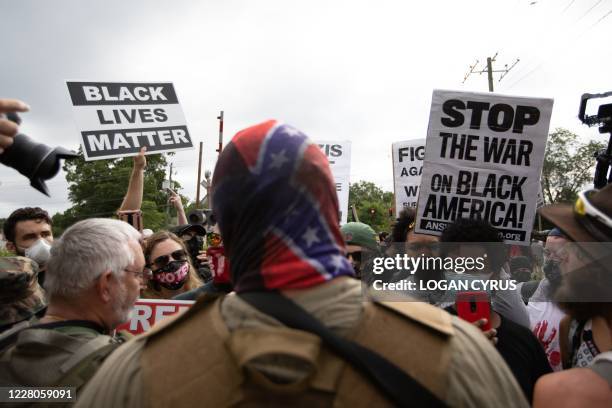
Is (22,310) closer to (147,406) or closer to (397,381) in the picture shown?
(147,406)

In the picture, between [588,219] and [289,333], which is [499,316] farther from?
[289,333]

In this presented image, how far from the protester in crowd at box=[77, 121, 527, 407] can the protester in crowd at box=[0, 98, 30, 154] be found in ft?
2.01

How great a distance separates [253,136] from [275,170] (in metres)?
0.11

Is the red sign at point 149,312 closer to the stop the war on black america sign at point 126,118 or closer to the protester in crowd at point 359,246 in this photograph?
the protester in crowd at point 359,246

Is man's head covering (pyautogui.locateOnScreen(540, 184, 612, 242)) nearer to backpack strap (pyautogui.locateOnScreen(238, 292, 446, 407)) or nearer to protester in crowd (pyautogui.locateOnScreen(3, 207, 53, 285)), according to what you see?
backpack strap (pyautogui.locateOnScreen(238, 292, 446, 407))

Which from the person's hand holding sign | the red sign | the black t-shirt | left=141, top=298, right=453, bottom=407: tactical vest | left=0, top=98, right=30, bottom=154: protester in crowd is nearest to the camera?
left=141, top=298, right=453, bottom=407: tactical vest

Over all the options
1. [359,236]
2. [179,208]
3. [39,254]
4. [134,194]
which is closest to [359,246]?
[359,236]

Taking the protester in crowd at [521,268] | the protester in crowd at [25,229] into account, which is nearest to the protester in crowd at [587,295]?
the protester in crowd at [25,229]

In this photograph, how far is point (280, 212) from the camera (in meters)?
1.18

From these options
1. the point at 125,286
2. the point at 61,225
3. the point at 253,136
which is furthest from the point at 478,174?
the point at 61,225

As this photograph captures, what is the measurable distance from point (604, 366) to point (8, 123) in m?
1.88

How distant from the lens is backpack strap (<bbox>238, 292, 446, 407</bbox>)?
1.08m

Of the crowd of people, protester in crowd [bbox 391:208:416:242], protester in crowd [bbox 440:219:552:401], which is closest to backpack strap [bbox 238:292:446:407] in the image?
the crowd of people

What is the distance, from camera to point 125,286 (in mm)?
2324
